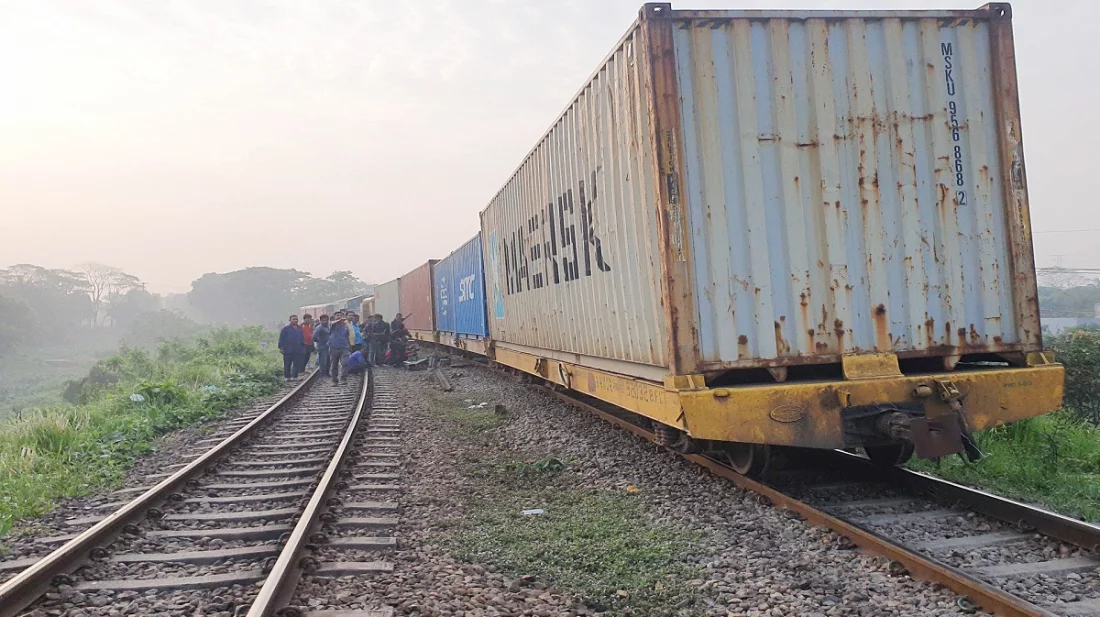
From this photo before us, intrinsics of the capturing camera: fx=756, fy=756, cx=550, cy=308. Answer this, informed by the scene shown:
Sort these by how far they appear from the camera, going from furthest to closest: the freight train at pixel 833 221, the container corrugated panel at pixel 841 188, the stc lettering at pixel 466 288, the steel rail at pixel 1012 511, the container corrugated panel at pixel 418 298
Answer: the container corrugated panel at pixel 418 298
the stc lettering at pixel 466 288
the container corrugated panel at pixel 841 188
the freight train at pixel 833 221
the steel rail at pixel 1012 511

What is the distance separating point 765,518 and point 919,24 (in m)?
3.29

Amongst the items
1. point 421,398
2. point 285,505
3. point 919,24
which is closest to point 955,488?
point 919,24

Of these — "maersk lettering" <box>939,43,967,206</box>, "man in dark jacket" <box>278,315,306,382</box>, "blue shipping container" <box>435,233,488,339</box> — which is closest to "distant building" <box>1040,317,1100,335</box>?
"maersk lettering" <box>939,43,967,206</box>

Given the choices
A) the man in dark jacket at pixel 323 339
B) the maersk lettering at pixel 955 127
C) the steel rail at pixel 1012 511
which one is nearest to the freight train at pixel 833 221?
the maersk lettering at pixel 955 127

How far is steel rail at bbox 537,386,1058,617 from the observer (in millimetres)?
3061

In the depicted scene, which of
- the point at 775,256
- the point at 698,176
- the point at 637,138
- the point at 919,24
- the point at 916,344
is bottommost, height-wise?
the point at 916,344

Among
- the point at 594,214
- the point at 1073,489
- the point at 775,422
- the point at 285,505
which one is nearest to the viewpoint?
the point at 775,422

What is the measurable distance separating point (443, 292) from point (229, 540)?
47.6ft

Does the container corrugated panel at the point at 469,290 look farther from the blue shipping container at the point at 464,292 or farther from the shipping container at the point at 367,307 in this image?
the shipping container at the point at 367,307

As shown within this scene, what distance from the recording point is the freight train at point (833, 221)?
458cm

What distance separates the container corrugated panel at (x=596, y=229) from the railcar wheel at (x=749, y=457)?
921mm

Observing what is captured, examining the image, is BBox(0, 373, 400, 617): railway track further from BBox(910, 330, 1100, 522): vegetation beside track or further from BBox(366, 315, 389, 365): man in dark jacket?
BBox(366, 315, 389, 365): man in dark jacket

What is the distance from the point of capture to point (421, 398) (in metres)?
12.3

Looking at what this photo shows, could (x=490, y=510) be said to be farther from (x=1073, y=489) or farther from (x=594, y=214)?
(x=1073, y=489)
